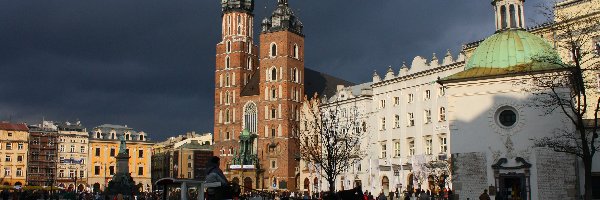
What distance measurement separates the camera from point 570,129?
93.7 ft

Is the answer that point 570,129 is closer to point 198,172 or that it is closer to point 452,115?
point 452,115

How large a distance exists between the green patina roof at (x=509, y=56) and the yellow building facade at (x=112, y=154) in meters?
81.3

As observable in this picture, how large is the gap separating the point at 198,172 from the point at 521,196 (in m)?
95.8

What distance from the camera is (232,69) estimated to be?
303ft

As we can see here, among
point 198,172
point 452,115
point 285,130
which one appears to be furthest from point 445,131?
point 198,172

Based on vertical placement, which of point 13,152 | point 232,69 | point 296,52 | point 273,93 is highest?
point 296,52

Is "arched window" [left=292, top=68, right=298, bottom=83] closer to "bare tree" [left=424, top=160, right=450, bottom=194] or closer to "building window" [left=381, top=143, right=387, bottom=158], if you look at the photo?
"building window" [left=381, top=143, right=387, bottom=158]

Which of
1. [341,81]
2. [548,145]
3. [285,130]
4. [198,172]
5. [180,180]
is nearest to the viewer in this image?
[180,180]

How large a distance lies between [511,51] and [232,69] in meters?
64.6

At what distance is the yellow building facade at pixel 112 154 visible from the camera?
105438mm

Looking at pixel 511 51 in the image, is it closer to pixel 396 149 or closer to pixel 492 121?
pixel 492 121

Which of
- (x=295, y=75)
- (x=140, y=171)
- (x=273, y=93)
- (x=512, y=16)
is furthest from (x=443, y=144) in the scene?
(x=140, y=171)

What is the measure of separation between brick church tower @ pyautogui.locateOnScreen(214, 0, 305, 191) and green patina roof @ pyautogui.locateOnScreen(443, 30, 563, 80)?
50964 millimetres

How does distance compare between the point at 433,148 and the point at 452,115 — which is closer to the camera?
the point at 452,115
